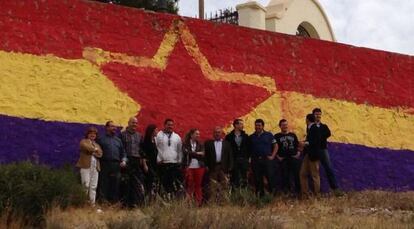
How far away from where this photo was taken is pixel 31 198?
31.2 feet

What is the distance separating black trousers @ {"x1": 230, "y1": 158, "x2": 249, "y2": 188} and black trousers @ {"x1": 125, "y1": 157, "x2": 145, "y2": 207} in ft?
5.50

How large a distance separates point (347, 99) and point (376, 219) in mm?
6689

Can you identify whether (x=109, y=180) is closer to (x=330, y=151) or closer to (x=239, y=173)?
(x=239, y=173)

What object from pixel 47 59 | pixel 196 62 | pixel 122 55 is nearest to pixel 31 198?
pixel 47 59

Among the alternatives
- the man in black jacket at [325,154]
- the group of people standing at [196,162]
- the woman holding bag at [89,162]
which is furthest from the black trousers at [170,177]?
the man in black jacket at [325,154]

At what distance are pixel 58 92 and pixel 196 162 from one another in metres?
2.60

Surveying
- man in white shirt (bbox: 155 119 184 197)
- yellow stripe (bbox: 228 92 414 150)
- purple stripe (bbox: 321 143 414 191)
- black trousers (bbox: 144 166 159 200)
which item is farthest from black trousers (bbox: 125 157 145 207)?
purple stripe (bbox: 321 143 414 191)

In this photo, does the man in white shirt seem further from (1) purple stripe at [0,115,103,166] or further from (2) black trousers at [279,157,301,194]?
(2) black trousers at [279,157,301,194]

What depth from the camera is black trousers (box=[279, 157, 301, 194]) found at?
45.1ft

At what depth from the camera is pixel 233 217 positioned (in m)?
8.49

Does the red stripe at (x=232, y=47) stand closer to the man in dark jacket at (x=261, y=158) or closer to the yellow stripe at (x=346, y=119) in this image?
the yellow stripe at (x=346, y=119)

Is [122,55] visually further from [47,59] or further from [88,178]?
[88,178]

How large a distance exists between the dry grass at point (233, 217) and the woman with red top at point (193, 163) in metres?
1.45

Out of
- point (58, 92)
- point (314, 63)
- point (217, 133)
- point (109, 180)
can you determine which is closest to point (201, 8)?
point (314, 63)
